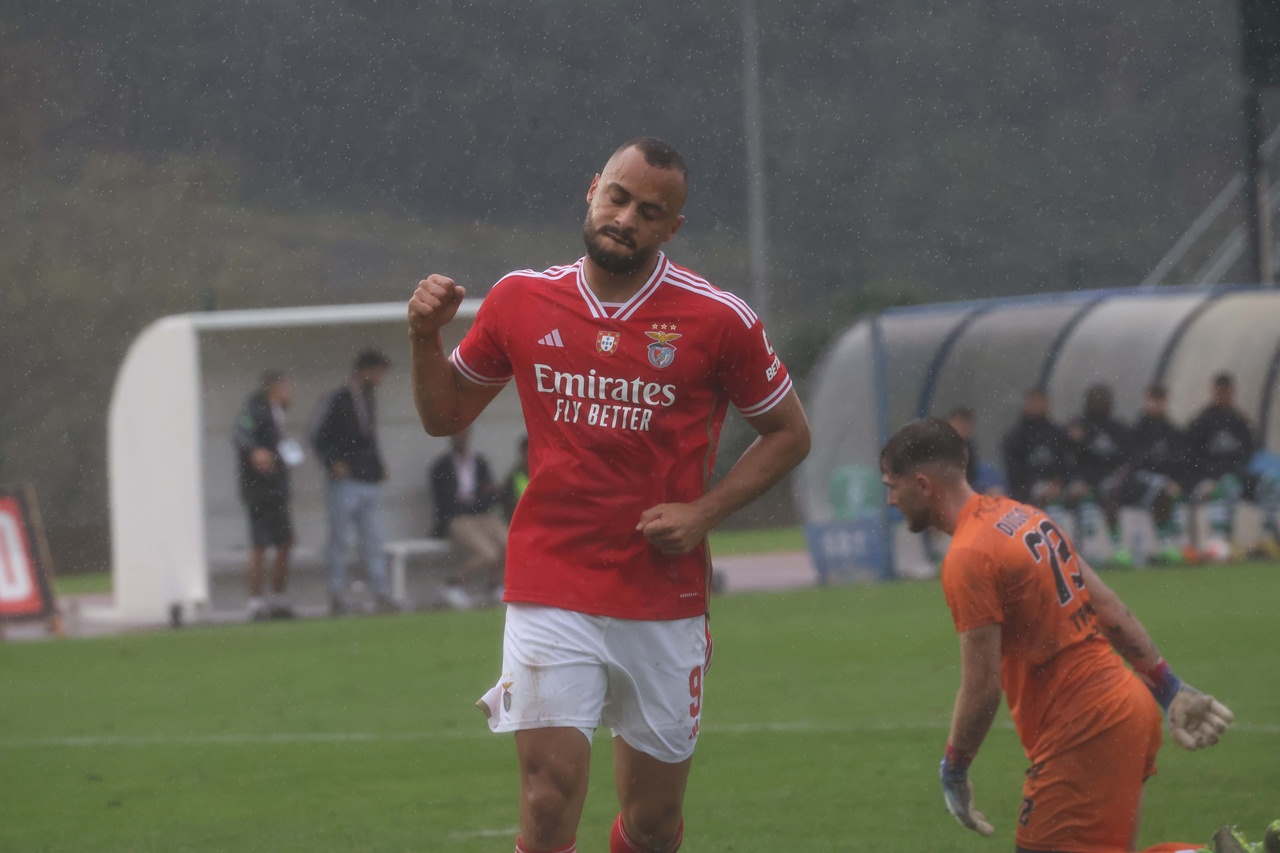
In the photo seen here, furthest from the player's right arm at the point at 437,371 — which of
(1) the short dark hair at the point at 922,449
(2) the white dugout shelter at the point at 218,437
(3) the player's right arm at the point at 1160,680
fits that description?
(2) the white dugout shelter at the point at 218,437

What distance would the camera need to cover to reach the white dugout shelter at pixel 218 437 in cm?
1897

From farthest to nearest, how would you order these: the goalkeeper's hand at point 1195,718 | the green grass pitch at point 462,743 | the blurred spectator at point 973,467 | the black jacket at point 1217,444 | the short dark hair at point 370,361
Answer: the black jacket at point 1217,444 → the blurred spectator at point 973,467 → the short dark hair at point 370,361 → the green grass pitch at point 462,743 → the goalkeeper's hand at point 1195,718

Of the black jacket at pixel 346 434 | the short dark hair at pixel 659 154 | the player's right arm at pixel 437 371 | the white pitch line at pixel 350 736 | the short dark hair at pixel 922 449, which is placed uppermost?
the short dark hair at pixel 659 154

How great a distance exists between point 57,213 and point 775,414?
132ft

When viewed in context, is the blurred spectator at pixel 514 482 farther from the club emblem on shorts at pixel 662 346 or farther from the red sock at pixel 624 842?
the club emblem on shorts at pixel 662 346

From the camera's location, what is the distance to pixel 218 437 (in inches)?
786

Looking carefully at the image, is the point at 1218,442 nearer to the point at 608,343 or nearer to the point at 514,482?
the point at 514,482

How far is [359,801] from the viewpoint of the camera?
28.7 ft

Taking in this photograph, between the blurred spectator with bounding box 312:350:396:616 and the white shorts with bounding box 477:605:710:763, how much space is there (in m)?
12.2

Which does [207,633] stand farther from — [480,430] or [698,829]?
[698,829]

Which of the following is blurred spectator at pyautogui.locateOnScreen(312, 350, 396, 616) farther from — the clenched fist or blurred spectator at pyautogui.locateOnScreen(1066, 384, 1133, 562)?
the clenched fist

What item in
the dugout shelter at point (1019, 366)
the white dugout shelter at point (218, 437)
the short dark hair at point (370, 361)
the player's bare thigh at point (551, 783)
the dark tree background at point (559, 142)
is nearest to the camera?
the player's bare thigh at point (551, 783)

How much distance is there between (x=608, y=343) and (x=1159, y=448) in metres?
15.7

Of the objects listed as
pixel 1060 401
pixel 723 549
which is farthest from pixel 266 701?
pixel 723 549
